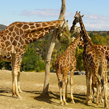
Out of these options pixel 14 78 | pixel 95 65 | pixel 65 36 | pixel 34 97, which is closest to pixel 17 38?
pixel 14 78

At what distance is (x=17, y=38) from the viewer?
29.1 ft

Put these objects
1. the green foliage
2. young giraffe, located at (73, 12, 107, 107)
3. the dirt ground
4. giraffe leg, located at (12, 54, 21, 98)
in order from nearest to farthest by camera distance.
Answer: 1. the dirt ground
2. young giraffe, located at (73, 12, 107, 107)
3. giraffe leg, located at (12, 54, 21, 98)
4. the green foliage

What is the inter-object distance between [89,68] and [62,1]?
397cm

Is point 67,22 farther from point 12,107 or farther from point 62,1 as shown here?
point 12,107

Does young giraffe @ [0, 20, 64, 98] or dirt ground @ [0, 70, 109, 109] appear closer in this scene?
dirt ground @ [0, 70, 109, 109]

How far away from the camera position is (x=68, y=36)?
10359mm

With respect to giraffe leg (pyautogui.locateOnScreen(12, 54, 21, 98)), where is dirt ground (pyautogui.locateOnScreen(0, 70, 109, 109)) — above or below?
below

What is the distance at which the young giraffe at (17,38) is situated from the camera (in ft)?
28.6

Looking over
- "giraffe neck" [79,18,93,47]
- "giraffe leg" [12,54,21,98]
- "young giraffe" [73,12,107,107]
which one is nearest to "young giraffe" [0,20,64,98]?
"giraffe leg" [12,54,21,98]

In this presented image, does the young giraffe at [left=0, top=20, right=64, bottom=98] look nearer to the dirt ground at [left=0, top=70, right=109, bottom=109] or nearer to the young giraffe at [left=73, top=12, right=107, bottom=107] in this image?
the dirt ground at [left=0, top=70, right=109, bottom=109]

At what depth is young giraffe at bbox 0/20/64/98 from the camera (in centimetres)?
872

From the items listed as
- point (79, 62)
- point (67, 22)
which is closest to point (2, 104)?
point (67, 22)

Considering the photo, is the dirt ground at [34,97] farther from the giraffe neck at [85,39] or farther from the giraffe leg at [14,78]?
the giraffe neck at [85,39]

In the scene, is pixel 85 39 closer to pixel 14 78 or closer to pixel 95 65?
pixel 95 65
